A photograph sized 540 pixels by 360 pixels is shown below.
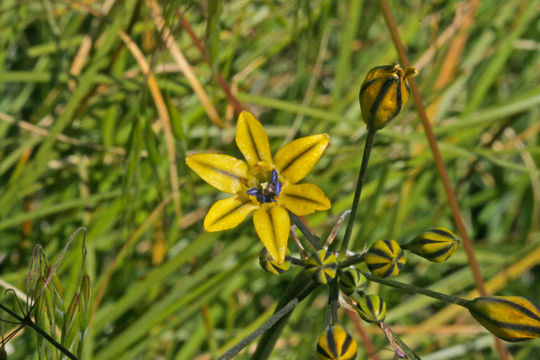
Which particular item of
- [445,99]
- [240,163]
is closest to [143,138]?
[240,163]

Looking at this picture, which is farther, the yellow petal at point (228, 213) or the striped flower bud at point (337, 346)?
the yellow petal at point (228, 213)

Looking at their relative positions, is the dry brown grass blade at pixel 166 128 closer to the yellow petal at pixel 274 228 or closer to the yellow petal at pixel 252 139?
the yellow petal at pixel 252 139

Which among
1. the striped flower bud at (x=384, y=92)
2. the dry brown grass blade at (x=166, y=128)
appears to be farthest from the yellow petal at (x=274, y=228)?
the dry brown grass blade at (x=166, y=128)

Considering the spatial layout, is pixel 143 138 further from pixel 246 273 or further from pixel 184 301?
pixel 246 273

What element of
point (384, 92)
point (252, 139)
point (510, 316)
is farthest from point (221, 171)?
point (510, 316)

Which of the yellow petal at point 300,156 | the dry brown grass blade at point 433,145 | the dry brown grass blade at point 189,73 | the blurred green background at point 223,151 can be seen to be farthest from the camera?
the dry brown grass blade at point 189,73

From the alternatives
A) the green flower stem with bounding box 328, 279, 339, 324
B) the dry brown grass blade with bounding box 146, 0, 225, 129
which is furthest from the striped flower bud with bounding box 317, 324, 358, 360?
the dry brown grass blade with bounding box 146, 0, 225, 129
